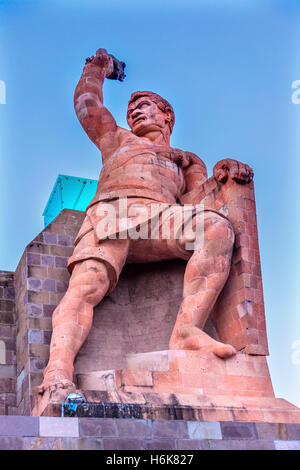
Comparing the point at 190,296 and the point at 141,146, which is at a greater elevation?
the point at 141,146

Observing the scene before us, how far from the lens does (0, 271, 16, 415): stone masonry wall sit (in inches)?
423

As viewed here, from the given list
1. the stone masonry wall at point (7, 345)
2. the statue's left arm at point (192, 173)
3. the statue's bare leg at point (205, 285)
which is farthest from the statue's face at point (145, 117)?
the stone masonry wall at point (7, 345)

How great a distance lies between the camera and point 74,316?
9.90 metres

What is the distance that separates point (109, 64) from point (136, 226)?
8.83ft

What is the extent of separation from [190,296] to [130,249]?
1.16m

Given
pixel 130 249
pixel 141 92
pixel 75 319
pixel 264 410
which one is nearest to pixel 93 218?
pixel 130 249

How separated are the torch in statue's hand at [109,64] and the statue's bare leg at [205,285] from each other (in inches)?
112

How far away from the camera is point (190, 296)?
33.1 feet

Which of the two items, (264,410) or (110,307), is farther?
(110,307)

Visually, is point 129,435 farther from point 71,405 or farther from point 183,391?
point 183,391

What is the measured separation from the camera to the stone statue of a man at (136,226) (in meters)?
9.84

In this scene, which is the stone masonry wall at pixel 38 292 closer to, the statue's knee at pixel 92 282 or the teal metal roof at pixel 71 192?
the statue's knee at pixel 92 282

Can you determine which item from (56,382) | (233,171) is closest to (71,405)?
(56,382)

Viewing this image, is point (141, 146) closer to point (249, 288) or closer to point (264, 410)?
point (249, 288)
